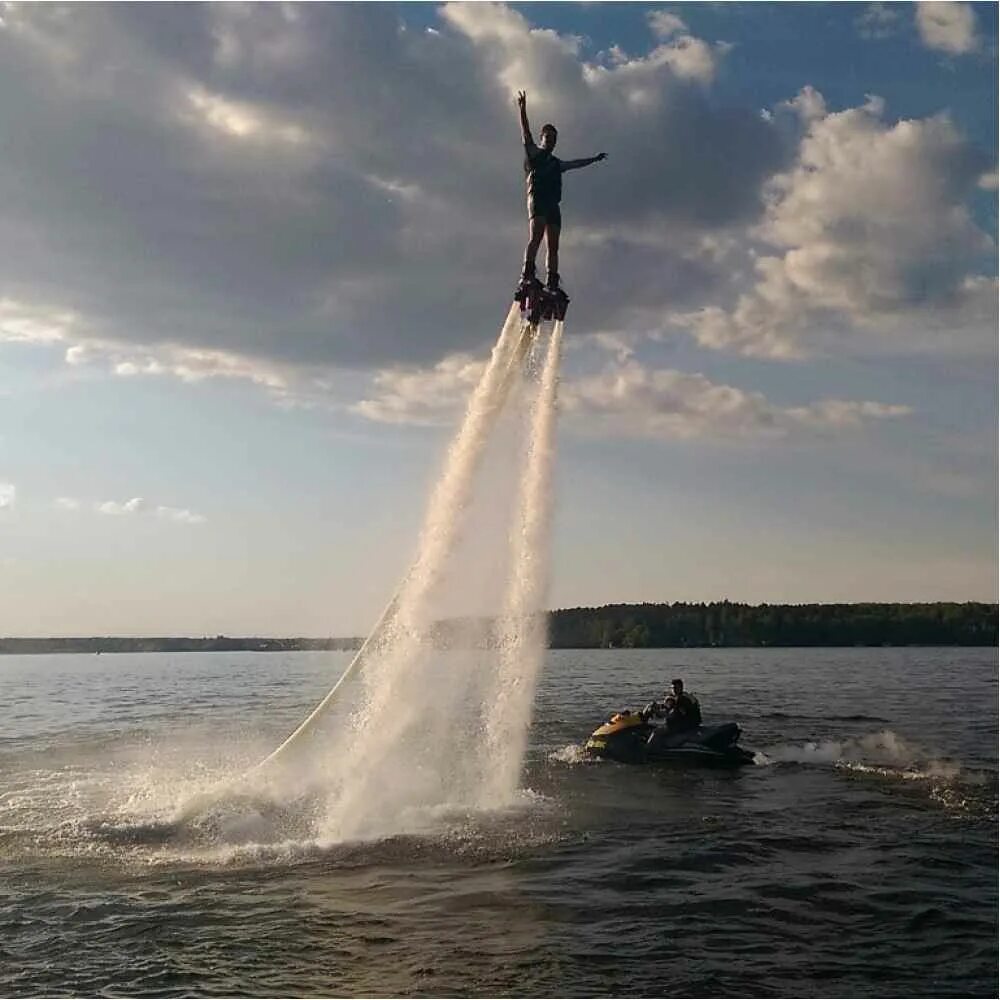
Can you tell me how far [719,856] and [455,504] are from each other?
1006 centimetres

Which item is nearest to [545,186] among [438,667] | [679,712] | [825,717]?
[438,667]

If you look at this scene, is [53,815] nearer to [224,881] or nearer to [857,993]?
[224,881]

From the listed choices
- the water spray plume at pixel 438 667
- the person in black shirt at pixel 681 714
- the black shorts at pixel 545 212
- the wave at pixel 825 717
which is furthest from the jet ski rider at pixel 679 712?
the black shorts at pixel 545 212

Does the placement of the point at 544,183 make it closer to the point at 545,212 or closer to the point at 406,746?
the point at 545,212

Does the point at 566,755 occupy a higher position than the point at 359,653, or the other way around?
the point at 359,653

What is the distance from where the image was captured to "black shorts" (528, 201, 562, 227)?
21.5m

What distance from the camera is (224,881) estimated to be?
2012cm

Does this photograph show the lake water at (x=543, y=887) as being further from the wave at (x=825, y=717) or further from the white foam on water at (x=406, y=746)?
the wave at (x=825, y=717)

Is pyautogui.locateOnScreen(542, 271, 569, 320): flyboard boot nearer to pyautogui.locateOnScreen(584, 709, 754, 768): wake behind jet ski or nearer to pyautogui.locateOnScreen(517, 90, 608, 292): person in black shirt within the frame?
pyautogui.locateOnScreen(517, 90, 608, 292): person in black shirt

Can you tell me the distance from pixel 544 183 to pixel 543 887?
14.1m

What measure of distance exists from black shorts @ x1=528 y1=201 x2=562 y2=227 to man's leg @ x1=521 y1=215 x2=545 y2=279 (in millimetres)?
60

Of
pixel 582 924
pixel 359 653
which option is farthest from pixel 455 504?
pixel 582 924

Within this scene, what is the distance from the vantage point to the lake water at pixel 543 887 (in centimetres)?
1545

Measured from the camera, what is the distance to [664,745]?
115ft
